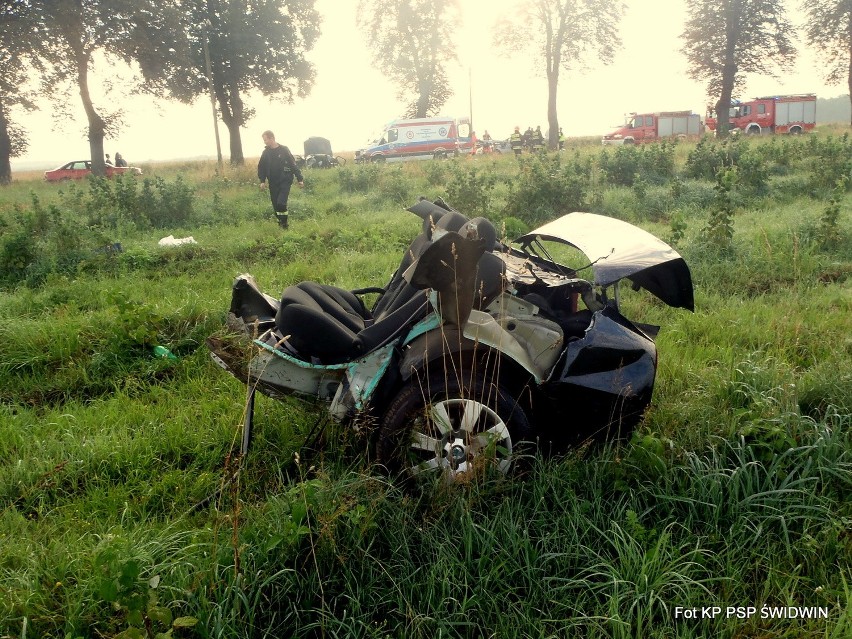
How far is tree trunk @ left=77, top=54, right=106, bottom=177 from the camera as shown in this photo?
26281 millimetres

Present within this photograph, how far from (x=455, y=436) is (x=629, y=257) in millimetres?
1292

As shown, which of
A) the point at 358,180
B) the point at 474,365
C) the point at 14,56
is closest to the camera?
the point at 474,365

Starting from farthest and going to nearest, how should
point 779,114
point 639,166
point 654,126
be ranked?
point 654,126 → point 779,114 → point 639,166

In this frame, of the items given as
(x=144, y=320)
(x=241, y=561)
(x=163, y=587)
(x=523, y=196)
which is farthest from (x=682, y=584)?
(x=523, y=196)

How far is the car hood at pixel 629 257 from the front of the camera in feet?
9.60

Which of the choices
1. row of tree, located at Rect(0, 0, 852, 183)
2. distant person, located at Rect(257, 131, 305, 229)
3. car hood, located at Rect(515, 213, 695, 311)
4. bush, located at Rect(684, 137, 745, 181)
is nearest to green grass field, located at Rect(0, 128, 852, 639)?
car hood, located at Rect(515, 213, 695, 311)

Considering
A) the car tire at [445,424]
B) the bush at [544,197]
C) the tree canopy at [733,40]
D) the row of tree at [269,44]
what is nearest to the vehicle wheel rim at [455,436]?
the car tire at [445,424]

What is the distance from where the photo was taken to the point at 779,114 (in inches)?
1353

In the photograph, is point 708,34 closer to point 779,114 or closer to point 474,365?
point 779,114

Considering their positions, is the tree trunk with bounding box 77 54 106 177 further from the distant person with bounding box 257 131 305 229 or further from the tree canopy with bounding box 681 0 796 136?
the tree canopy with bounding box 681 0 796 136

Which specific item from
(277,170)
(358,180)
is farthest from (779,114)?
(277,170)

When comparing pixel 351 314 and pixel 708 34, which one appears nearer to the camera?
pixel 351 314

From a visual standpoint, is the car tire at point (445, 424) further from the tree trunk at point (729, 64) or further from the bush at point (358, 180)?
the tree trunk at point (729, 64)

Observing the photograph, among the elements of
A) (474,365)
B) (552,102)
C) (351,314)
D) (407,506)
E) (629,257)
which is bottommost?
(407,506)
